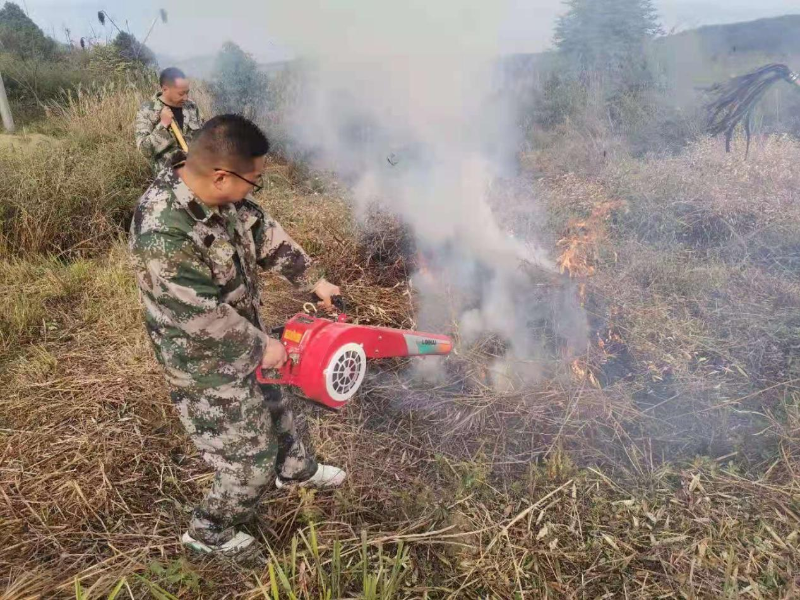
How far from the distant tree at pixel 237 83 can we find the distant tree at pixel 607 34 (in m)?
4.76

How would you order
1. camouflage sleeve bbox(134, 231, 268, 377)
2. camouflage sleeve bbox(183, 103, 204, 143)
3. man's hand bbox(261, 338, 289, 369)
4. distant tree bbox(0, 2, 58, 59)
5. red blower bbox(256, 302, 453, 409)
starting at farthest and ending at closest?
distant tree bbox(0, 2, 58, 59) < camouflage sleeve bbox(183, 103, 204, 143) < red blower bbox(256, 302, 453, 409) < man's hand bbox(261, 338, 289, 369) < camouflage sleeve bbox(134, 231, 268, 377)

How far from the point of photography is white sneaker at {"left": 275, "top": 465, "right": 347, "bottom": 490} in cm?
262

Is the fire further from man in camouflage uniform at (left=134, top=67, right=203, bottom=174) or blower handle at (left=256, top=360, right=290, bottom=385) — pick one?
man in camouflage uniform at (left=134, top=67, right=203, bottom=174)

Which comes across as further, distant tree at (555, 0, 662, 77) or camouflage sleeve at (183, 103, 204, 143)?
distant tree at (555, 0, 662, 77)

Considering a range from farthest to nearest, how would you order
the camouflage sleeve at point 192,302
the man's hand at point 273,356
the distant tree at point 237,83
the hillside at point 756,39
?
the distant tree at point 237,83
the hillside at point 756,39
the man's hand at point 273,356
the camouflage sleeve at point 192,302

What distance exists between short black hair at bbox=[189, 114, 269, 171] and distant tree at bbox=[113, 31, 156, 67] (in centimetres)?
908

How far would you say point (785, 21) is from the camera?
202 inches

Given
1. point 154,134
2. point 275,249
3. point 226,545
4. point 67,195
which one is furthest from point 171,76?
point 226,545

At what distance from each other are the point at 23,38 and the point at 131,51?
8.59 meters

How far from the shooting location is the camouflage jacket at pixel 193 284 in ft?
5.75

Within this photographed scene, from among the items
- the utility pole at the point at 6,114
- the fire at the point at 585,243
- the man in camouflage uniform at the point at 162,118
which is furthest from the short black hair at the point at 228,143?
the utility pole at the point at 6,114

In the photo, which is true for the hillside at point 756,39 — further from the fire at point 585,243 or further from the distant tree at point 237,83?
the distant tree at point 237,83

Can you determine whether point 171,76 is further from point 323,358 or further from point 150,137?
point 323,358

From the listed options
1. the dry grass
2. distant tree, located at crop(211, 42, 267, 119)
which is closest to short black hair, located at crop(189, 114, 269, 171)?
the dry grass
